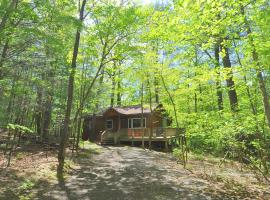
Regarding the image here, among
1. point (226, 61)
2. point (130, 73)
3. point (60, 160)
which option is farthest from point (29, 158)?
point (226, 61)

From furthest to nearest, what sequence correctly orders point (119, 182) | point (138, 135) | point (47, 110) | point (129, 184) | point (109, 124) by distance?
point (109, 124) → point (138, 135) → point (47, 110) → point (119, 182) → point (129, 184)

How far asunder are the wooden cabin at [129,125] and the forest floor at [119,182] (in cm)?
1068

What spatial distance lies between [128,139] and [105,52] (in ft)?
47.8

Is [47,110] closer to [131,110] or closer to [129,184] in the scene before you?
[131,110]

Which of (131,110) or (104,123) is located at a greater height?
(131,110)

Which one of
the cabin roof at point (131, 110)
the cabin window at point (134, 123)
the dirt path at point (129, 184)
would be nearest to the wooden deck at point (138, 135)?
the cabin window at point (134, 123)

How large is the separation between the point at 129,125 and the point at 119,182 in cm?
1939

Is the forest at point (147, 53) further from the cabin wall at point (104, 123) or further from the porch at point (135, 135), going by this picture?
the cabin wall at point (104, 123)

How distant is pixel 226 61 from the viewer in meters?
17.0

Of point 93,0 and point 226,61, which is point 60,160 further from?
point 226,61

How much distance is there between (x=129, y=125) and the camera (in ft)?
95.5

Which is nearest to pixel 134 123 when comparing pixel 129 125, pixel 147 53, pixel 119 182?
pixel 129 125

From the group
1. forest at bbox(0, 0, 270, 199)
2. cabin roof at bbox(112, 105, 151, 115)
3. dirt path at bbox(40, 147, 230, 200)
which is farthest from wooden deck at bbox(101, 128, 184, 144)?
dirt path at bbox(40, 147, 230, 200)

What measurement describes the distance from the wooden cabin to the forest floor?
35.0 feet
